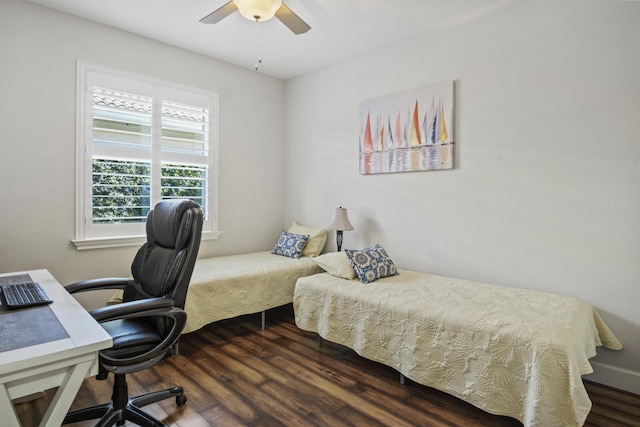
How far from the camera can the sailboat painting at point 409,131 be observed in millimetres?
3059

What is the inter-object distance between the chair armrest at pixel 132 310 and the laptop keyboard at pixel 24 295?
243 millimetres

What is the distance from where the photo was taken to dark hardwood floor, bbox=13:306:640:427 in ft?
6.46

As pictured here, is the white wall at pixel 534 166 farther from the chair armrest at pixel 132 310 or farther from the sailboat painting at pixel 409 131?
the chair armrest at pixel 132 310

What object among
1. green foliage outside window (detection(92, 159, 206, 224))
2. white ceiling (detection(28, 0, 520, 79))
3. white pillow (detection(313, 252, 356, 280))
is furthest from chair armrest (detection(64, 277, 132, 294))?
white ceiling (detection(28, 0, 520, 79))

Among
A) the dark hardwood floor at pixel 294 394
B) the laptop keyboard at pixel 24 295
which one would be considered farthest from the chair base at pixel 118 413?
the laptop keyboard at pixel 24 295

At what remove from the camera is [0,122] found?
8.69ft

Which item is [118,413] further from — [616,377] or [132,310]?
[616,377]

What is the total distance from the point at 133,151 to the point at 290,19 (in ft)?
6.24

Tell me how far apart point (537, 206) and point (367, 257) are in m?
1.32

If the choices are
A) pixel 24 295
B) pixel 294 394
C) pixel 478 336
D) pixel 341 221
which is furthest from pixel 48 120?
pixel 478 336

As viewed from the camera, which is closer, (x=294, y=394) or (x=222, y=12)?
(x=294, y=394)

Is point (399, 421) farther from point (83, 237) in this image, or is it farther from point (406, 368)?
point (83, 237)

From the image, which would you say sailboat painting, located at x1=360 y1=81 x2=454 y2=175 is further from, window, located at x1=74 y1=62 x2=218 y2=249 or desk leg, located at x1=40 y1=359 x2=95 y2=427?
desk leg, located at x1=40 y1=359 x2=95 y2=427

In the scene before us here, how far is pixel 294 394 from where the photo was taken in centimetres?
222
